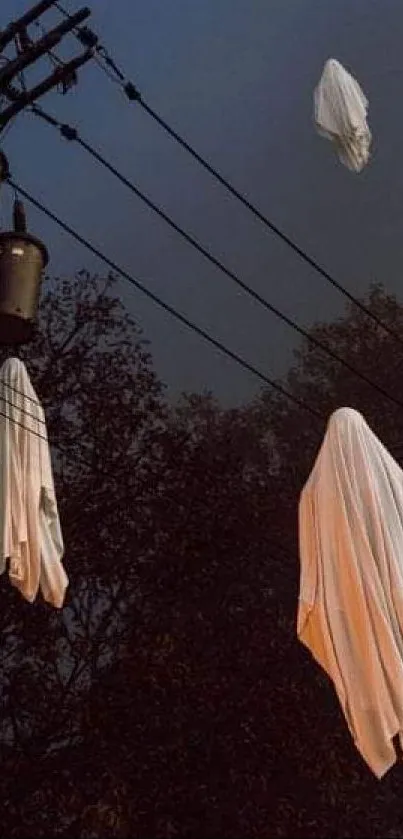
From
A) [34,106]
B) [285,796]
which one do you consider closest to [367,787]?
[285,796]

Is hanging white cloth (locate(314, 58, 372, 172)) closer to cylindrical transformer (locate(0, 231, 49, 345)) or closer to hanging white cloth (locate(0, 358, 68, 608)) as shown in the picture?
cylindrical transformer (locate(0, 231, 49, 345))

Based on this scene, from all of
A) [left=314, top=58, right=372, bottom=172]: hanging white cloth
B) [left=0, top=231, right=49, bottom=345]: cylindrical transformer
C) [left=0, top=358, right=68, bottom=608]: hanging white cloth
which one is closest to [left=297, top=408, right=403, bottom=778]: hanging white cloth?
[left=0, top=358, right=68, bottom=608]: hanging white cloth

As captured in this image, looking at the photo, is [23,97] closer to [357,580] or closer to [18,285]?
[18,285]

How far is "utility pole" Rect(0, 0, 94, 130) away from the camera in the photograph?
4.79 metres

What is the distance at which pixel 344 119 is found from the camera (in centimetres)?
573

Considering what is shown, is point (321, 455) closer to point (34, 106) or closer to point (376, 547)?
point (376, 547)

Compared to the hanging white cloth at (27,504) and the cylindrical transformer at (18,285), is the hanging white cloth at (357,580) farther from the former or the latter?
the cylindrical transformer at (18,285)

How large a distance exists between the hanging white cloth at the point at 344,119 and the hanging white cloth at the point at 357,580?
134 cm

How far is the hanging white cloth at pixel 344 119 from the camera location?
18.8 feet

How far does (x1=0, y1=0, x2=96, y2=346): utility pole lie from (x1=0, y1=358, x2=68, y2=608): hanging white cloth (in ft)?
2.99

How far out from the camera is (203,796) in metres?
9.59

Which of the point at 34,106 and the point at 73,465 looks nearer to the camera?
the point at 34,106

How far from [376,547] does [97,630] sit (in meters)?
6.17

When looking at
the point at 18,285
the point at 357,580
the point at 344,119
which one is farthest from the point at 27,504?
the point at 344,119
